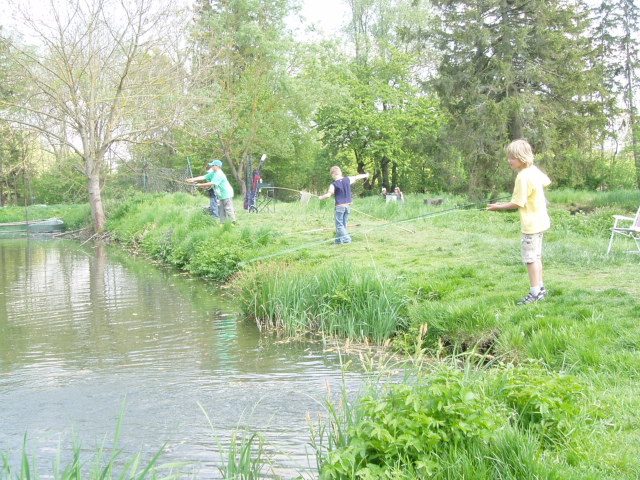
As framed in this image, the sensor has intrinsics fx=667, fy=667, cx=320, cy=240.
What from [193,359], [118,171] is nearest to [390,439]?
[193,359]

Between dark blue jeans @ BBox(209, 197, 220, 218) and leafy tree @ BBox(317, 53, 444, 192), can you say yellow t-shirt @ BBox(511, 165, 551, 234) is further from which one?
leafy tree @ BBox(317, 53, 444, 192)

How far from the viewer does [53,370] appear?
6930 mm

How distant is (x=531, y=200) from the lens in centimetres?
696

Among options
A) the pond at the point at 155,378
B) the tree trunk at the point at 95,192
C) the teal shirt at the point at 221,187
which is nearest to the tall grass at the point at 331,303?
the pond at the point at 155,378

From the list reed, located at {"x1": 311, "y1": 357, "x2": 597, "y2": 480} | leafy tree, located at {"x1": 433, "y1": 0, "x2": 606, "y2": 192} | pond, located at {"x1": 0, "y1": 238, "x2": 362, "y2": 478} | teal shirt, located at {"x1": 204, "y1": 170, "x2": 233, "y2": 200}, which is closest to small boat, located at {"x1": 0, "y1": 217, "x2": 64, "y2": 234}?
teal shirt, located at {"x1": 204, "y1": 170, "x2": 233, "y2": 200}

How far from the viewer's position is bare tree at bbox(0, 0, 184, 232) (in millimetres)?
22156

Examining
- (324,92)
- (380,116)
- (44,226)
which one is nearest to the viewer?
(44,226)

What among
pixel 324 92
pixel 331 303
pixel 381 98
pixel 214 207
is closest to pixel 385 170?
pixel 381 98

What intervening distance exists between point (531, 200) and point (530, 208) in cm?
9

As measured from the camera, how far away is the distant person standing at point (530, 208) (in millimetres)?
6863

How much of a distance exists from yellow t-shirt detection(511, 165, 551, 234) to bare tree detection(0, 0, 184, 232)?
18.2 meters

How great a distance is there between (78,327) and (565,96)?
1979 cm

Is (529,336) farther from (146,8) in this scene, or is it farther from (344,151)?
(344,151)

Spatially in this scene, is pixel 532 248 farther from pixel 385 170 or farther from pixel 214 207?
pixel 385 170
